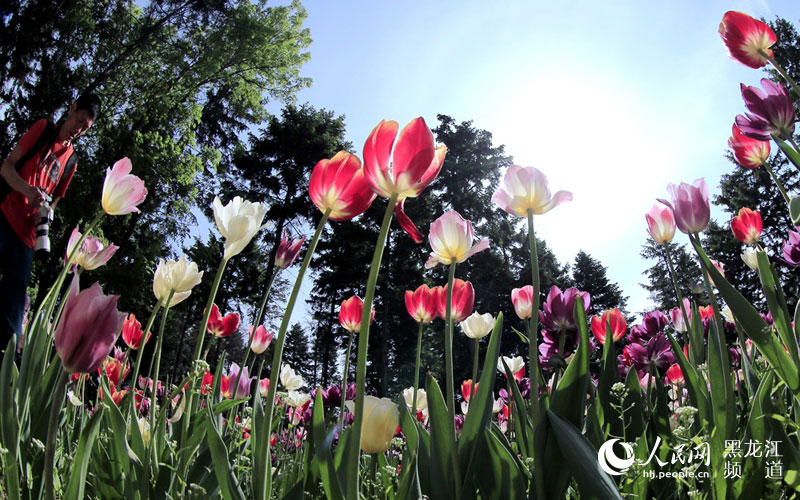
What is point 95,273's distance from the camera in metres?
10.3

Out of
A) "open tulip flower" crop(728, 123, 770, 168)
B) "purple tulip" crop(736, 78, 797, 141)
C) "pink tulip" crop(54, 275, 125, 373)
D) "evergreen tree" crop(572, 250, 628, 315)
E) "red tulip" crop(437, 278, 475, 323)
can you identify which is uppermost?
"evergreen tree" crop(572, 250, 628, 315)

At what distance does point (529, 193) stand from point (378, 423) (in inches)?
23.8

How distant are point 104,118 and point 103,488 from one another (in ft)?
42.4

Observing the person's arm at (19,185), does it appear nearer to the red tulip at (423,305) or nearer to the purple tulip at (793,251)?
the red tulip at (423,305)

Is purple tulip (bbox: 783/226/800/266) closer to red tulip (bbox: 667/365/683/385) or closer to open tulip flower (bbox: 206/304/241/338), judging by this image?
red tulip (bbox: 667/365/683/385)

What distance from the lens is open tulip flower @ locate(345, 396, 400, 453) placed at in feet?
3.40

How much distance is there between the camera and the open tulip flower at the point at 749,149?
1794 mm

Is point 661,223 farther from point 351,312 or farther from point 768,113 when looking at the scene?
point 351,312

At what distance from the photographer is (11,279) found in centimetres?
243

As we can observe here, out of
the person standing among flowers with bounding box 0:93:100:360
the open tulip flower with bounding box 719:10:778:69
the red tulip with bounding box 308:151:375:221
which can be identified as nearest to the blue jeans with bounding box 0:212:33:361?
the person standing among flowers with bounding box 0:93:100:360

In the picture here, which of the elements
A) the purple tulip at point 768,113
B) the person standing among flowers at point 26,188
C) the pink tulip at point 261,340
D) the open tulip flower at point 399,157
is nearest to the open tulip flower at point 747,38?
the purple tulip at point 768,113

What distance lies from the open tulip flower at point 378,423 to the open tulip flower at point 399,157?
0.45 metres

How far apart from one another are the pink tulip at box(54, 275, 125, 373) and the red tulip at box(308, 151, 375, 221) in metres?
0.37

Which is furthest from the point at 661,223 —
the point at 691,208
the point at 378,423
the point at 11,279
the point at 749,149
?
the point at 11,279
